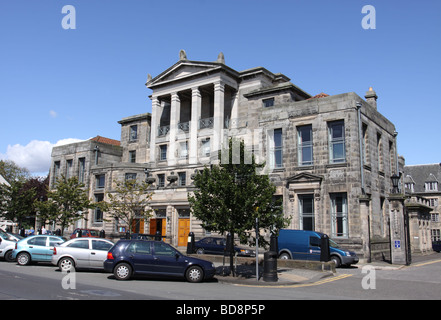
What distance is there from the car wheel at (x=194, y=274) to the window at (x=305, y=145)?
13451 millimetres

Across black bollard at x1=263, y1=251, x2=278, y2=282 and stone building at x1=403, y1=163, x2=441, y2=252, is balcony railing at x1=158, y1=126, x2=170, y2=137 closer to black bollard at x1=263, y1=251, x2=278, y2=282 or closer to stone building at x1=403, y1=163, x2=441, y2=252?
black bollard at x1=263, y1=251, x2=278, y2=282

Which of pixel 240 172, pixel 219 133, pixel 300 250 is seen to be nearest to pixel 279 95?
pixel 219 133

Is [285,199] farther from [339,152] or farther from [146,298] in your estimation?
[146,298]

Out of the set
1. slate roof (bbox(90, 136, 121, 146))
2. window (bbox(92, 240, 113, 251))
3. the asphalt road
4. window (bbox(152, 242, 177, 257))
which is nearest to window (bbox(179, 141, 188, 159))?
slate roof (bbox(90, 136, 121, 146))

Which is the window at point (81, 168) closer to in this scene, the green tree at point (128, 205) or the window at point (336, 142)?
the green tree at point (128, 205)

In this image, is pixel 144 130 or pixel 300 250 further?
pixel 144 130

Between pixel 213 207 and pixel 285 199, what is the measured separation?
1025cm

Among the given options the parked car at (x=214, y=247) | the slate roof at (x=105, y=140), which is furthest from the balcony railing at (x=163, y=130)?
the parked car at (x=214, y=247)

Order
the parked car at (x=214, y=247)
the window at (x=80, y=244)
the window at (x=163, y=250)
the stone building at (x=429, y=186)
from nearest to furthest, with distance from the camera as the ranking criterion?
the window at (x=163, y=250) < the window at (x=80, y=244) < the parked car at (x=214, y=247) < the stone building at (x=429, y=186)

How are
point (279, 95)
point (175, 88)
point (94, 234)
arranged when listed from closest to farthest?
point (94, 234)
point (279, 95)
point (175, 88)

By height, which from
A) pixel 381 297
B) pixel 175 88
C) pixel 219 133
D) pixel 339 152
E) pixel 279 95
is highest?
pixel 175 88

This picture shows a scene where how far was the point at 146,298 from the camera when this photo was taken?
9797mm

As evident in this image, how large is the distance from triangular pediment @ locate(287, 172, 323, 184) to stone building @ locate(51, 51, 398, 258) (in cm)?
6

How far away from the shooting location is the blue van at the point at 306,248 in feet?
66.2
